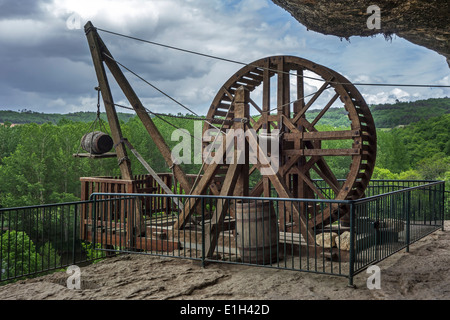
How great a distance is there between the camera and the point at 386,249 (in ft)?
20.3

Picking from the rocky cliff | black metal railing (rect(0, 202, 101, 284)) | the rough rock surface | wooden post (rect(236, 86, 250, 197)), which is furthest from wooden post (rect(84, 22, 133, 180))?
the rocky cliff

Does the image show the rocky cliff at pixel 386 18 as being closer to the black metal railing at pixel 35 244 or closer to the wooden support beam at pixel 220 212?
the wooden support beam at pixel 220 212

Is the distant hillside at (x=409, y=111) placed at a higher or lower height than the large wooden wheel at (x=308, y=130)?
higher

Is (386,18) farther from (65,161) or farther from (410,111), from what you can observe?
(410,111)

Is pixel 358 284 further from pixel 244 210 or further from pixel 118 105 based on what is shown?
pixel 118 105

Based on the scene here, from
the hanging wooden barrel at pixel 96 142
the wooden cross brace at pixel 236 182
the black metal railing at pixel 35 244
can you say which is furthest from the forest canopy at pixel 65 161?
the wooden cross brace at pixel 236 182

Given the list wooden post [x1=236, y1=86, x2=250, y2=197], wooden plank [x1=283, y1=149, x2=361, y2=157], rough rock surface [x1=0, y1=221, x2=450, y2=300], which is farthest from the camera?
wooden plank [x1=283, y1=149, x2=361, y2=157]

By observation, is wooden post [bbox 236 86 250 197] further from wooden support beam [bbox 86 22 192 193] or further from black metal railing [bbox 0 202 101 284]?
black metal railing [bbox 0 202 101 284]

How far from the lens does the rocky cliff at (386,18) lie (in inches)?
346

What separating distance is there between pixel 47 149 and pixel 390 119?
46.3 meters

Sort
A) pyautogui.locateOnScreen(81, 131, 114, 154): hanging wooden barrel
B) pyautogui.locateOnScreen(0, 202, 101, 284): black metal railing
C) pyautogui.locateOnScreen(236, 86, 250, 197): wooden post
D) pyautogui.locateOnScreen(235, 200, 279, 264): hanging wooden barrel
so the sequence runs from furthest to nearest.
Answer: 1. pyautogui.locateOnScreen(81, 131, 114, 154): hanging wooden barrel
2. pyautogui.locateOnScreen(236, 86, 250, 197): wooden post
3. pyautogui.locateOnScreen(235, 200, 279, 264): hanging wooden barrel
4. pyautogui.locateOnScreen(0, 202, 101, 284): black metal railing

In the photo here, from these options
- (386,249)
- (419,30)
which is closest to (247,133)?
(386,249)

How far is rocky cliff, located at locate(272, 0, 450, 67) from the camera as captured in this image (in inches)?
346
